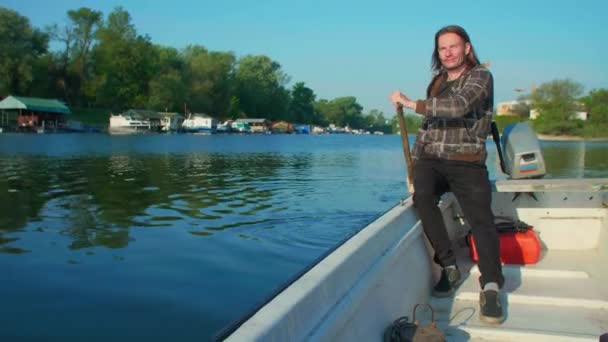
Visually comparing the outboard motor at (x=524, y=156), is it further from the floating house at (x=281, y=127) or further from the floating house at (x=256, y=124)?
the floating house at (x=281, y=127)

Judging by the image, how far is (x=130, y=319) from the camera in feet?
15.6

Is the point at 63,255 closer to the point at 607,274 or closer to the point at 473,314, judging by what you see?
the point at 473,314

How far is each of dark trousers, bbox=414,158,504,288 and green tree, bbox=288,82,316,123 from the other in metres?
150

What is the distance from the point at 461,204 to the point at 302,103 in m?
155

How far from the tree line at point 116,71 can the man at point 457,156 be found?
55.7m

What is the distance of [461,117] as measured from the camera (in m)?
3.48

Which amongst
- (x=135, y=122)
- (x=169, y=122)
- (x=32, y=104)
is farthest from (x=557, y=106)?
(x=32, y=104)

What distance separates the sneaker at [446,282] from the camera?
3.66 meters

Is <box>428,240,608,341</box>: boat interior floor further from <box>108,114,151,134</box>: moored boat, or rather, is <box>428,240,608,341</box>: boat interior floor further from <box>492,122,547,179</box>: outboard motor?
<box>108,114,151,134</box>: moored boat

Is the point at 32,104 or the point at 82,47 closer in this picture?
the point at 32,104

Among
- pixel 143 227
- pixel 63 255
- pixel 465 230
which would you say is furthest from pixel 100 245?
pixel 465 230

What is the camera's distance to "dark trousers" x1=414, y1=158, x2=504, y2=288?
344cm

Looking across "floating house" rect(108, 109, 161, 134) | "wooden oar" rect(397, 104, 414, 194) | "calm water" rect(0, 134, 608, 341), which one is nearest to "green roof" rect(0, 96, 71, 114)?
"floating house" rect(108, 109, 161, 134)

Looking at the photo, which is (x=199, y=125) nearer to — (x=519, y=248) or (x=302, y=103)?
(x=302, y=103)
